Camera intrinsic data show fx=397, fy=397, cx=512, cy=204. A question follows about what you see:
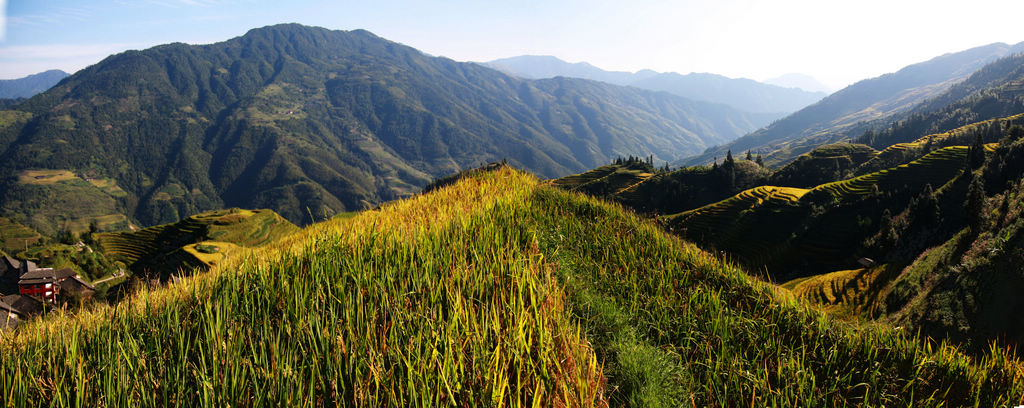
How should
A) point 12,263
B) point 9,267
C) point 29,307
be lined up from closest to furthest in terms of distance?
1. point 29,307
2. point 9,267
3. point 12,263

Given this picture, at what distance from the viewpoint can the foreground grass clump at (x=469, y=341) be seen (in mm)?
2123

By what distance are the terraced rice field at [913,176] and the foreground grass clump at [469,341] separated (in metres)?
107

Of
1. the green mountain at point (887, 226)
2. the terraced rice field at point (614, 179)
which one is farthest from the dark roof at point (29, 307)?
the terraced rice field at point (614, 179)

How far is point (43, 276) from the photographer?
6738 centimetres

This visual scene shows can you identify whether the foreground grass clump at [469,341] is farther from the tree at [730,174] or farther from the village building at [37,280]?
the tree at [730,174]

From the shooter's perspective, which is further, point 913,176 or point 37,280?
point 913,176

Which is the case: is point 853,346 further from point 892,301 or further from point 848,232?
point 848,232

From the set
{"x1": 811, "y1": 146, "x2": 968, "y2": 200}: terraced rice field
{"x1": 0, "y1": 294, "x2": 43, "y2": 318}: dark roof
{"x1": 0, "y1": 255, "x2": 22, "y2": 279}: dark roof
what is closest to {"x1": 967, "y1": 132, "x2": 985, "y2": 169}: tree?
{"x1": 811, "y1": 146, "x2": 968, "y2": 200}: terraced rice field

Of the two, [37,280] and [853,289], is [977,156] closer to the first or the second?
[853,289]

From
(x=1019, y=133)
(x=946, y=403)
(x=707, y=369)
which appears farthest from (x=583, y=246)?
(x=1019, y=133)

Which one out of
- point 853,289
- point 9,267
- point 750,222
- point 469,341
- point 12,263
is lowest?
point 853,289

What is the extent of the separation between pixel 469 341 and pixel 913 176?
126 meters

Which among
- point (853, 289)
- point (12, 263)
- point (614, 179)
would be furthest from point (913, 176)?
point (12, 263)

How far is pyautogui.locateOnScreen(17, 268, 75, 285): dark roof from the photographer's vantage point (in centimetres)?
6418
